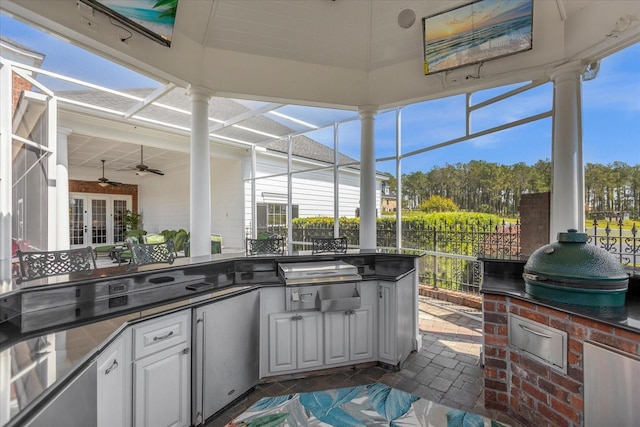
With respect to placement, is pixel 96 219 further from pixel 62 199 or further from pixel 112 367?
pixel 112 367

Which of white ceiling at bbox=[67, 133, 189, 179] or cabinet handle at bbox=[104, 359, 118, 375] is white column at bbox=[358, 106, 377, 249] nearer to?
cabinet handle at bbox=[104, 359, 118, 375]

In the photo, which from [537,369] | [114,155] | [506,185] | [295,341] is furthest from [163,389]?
[114,155]

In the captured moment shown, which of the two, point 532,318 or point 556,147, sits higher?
point 556,147

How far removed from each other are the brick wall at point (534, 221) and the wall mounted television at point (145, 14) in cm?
423

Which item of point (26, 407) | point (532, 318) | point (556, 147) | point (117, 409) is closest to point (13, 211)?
point (117, 409)

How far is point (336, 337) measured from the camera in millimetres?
2809

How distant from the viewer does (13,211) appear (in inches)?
139

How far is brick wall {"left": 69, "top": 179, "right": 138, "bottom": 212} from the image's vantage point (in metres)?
10.9

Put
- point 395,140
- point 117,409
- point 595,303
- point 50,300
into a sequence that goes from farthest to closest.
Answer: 1. point 395,140
2. point 50,300
3. point 595,303
4. point 117,409

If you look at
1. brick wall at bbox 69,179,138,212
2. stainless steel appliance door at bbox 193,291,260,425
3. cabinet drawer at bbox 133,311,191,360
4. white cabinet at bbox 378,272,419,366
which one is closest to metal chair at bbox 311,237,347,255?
white cabinet at bbox 378,272,419,366

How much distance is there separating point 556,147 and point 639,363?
2.22m

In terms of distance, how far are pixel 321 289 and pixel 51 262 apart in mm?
2268

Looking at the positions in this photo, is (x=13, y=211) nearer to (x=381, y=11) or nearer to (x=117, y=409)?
(x=117, y=409)

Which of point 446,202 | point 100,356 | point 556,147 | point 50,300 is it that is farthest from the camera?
point 446,202
